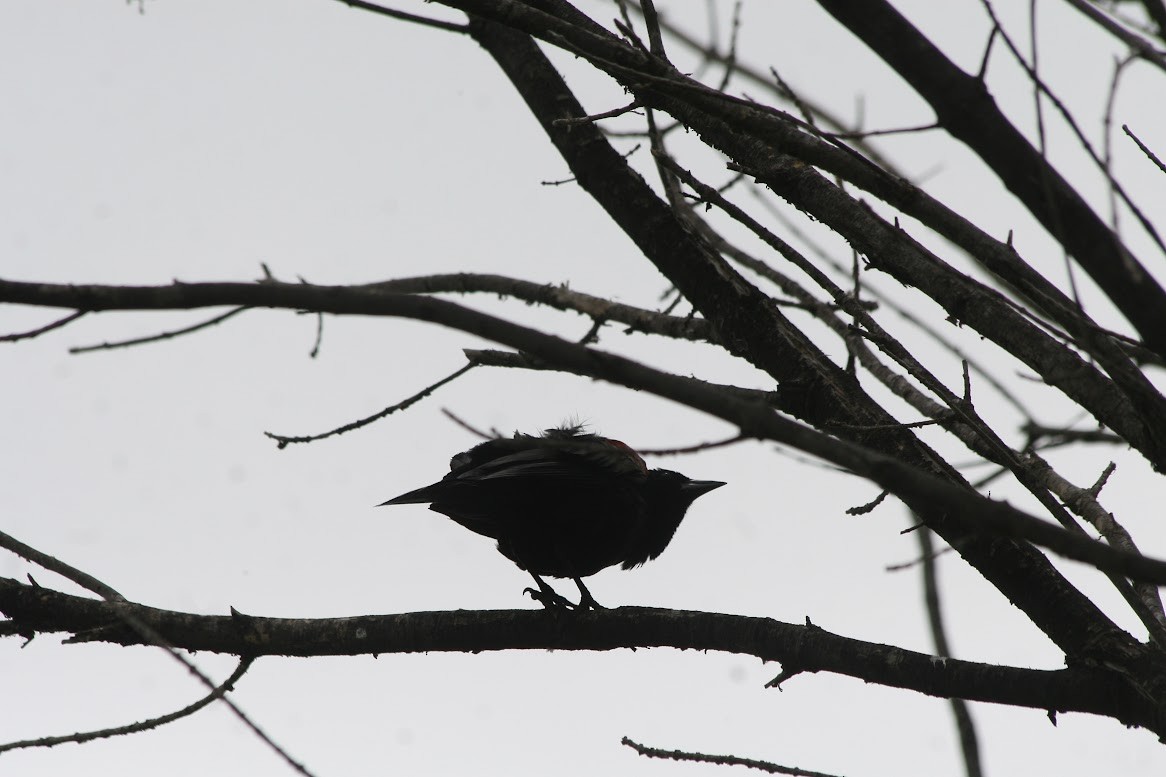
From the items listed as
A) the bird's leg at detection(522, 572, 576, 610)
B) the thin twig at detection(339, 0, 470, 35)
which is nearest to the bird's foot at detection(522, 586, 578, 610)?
the bird's leg at detection(522, 572, 576, 610)

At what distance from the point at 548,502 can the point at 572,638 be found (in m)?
1.09

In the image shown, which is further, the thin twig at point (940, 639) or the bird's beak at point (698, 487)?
the bird's beak at point (698, 487)

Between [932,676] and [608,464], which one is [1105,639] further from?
[608,464]

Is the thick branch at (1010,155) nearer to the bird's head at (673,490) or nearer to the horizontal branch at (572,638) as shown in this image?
the horizontal branch at (572,638)

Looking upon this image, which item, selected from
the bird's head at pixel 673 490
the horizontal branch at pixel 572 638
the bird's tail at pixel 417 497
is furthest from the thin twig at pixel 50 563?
the bird's head at pixel 673 490

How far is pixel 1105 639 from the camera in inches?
114

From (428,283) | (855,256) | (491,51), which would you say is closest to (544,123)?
(491,51)

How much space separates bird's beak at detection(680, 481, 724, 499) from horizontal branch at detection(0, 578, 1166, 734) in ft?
7.58

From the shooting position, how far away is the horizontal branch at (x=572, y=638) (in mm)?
2920

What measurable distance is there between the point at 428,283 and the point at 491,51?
1184mm

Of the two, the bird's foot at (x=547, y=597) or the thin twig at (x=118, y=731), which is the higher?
the bird's foot at (x=547, y=597)

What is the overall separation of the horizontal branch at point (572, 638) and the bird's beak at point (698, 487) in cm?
231

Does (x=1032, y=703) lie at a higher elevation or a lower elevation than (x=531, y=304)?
lower

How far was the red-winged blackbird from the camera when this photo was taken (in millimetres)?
4480
